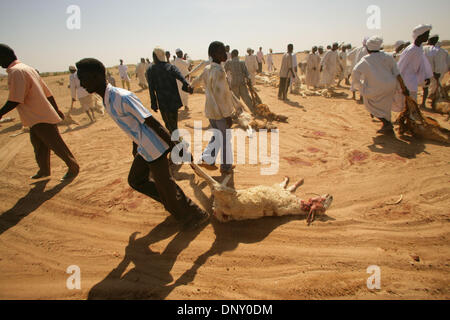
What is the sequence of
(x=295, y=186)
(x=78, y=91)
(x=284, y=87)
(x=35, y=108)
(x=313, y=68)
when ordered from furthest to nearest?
(x=313, y=68) < (x=284, y=87) < (x=78, y=91) < (x=35, y=108) < (x=295, y=186)

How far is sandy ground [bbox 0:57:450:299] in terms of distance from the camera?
2223 millimetres

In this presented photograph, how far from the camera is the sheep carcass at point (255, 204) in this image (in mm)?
2893

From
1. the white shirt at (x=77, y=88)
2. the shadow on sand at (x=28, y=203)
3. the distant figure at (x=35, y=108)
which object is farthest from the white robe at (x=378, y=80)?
the white shirt at (x=77, y=88)

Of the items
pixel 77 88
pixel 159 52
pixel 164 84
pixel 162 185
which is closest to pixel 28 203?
pixel 162 185

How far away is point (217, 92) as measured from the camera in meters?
3.83

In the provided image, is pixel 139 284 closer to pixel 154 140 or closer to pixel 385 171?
pixel 154 140

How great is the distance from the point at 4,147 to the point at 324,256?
8529 millimetres

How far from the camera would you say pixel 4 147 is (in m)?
6.75

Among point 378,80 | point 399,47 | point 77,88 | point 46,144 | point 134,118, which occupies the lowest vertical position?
point 46,144

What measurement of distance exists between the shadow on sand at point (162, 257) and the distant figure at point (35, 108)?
2.61 meters

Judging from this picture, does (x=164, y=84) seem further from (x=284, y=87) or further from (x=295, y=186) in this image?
(x=284, y=87)

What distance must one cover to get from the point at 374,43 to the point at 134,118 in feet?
15.8

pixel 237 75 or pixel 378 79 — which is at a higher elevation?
pixel 237 75

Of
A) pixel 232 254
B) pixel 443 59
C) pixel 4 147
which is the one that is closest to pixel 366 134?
pixel 443 59
